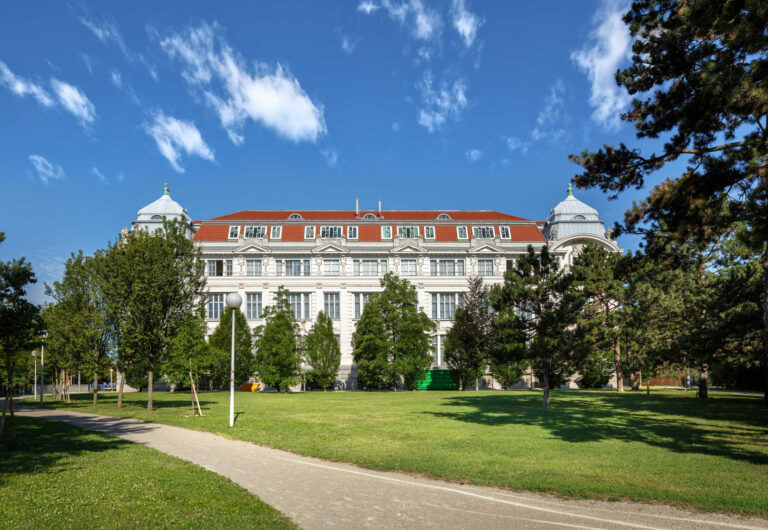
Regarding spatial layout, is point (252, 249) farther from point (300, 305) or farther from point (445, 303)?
point (445, 303)

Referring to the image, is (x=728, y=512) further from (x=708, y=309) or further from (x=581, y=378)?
(x=581, y=378)

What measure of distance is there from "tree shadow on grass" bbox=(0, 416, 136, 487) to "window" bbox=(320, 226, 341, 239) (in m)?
41.3

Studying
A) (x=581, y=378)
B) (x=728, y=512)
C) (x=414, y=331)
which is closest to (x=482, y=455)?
(x=728, y=512)

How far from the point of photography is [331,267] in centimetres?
5719

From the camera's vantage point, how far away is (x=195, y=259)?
92.0ft

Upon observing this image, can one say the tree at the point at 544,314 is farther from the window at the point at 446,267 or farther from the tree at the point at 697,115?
the window at the point at 446,267

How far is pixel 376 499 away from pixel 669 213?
29.3 ft

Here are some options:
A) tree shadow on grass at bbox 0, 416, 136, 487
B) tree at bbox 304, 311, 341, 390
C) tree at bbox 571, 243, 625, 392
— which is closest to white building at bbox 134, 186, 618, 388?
tree at bbox 304, 311, 341, 390

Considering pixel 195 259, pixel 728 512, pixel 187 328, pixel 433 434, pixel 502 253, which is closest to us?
pixel 728 512

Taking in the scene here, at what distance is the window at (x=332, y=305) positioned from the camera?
56234 mm

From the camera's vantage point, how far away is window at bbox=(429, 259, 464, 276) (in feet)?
189

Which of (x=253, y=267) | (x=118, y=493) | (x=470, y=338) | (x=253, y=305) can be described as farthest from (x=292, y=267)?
(x=118, y=493)

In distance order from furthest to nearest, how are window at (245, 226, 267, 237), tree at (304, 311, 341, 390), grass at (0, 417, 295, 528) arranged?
window at (245, 226, 267, 237) → tree at (304, 311, 341, 390) → grass at (0, 417, 295, 528)

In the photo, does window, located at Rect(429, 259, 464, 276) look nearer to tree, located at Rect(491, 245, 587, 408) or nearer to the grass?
tree, located at Rect(491, 245, 587, 408)
